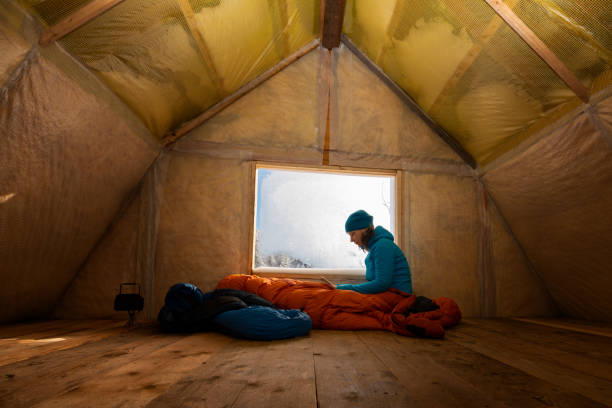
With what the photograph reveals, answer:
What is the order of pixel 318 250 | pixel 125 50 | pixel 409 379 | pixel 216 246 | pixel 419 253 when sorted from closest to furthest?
pixel 409 379
pixel 125 50
pixel 216 246
pixel 419 253
pixel 318 250

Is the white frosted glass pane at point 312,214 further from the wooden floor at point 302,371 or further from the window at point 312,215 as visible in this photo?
the wooden floor at point 302,371

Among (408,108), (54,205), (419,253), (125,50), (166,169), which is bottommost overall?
(419,253)

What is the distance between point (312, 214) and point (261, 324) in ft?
18.3

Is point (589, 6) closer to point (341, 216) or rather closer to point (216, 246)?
point (216, 246)

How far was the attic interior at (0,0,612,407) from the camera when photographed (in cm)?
119

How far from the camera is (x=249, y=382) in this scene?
104cm

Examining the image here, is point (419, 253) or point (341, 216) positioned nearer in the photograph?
point (419, 253)

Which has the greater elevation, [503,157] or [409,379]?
[503,157]

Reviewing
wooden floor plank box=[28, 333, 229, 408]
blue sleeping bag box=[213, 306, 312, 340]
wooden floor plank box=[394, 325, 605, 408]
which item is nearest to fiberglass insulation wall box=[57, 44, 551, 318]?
blue sleeping bag box=[213, 306, 312, 340]

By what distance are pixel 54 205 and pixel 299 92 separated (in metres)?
2.15

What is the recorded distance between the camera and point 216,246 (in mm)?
A: 2879

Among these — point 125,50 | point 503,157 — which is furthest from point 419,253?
point 125,50

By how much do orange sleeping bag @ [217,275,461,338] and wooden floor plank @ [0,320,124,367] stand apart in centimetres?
91

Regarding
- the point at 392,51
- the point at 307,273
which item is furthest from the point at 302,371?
the point at 392,51
